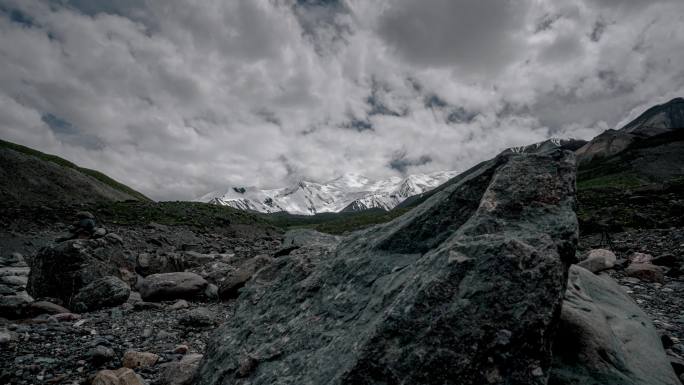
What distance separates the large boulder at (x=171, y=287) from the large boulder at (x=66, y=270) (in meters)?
2.05

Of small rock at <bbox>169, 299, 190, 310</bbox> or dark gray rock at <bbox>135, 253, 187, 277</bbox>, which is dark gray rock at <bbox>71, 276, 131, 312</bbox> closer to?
small rock at <bbox>169, 299, 190, 310</bbox>

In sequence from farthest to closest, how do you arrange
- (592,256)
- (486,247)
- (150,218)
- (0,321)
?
1. (150,218)
2. (592,256)
3. (0,321)
4. (486,247)

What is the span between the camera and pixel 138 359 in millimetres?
7027

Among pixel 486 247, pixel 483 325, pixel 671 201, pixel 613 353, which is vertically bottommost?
pixel 613 353

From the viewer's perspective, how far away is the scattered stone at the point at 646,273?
1146 centimetres

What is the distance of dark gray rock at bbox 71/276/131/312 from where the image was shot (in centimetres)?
1145

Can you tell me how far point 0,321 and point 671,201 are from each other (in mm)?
43045

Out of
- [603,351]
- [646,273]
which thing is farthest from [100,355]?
[646,273]

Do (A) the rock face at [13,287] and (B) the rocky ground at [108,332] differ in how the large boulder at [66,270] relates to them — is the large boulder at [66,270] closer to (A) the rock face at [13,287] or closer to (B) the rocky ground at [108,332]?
(B) the rocky ground at [108,332]

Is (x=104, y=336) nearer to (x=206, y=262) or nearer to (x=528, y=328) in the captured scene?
(x=528, y=328)

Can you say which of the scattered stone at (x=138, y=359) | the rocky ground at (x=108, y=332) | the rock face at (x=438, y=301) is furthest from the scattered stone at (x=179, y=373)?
the scattered stone at (x=138, y=359)

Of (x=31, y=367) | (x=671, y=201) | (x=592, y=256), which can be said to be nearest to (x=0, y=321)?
(x=31, y=367)

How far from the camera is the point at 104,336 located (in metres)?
8.61

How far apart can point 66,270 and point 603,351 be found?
55.8 feet
